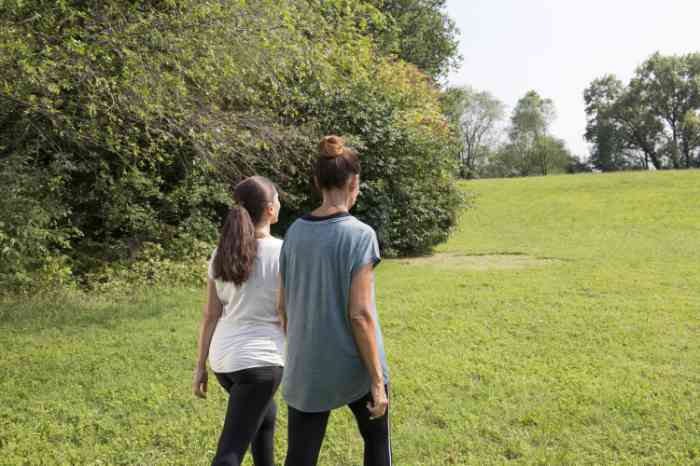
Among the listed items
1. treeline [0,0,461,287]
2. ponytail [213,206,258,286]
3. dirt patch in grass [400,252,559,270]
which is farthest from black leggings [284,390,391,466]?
dirt patch in grass [400,252,559,270]

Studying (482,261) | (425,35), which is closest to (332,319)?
(482,261)

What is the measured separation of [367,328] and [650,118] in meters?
72.4

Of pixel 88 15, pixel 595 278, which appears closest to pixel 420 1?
pixel 595 278

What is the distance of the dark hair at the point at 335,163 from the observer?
101 inches

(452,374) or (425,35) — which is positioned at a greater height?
(425,35)

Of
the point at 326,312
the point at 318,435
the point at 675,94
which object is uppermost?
the point at 675,94

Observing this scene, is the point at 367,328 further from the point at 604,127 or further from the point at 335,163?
the point at 604,127

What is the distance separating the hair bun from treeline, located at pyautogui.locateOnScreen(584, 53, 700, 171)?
223 feet

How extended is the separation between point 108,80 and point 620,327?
7536 millimetres

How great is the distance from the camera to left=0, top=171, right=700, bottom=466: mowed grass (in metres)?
4.38

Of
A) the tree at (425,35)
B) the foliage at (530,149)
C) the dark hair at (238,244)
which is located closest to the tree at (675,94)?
the foliage at (530,149)

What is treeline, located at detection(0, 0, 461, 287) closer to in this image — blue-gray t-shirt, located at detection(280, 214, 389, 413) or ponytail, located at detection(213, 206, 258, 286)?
ponytail, located at detection(213, 206, 258, 286)

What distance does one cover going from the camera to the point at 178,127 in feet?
30.7

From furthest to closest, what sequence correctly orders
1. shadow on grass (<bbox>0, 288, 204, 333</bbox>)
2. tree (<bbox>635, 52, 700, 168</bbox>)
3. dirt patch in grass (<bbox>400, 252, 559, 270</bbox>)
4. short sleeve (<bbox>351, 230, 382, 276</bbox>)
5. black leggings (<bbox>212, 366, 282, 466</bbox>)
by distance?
tree (<bbox>635, 52, 700, 168</bbox>), dirt patch in grass (<bbox>400, 252, 559, 270</bbox>), shadow on grass (<bbox>0, 288, 204, 333</bbox>), black leggings (<bbox>212, 366, 282, 466</bbox>), short sleeve (<bbox>351, 230, 382, 276</bbox>)
